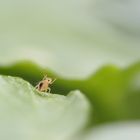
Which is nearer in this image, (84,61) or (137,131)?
(137,131)

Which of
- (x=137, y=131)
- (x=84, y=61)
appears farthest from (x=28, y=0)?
(x=137, y=131)

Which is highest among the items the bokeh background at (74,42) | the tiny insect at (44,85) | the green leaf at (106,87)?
the bokeh background at (74,42)

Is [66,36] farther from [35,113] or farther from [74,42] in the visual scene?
[35,113]

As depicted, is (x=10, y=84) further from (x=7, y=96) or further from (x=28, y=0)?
(x=28, y=0)

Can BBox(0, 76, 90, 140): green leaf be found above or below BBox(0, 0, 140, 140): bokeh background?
below

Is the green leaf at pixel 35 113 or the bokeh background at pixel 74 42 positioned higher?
the bokeh background at pixel 74 42
